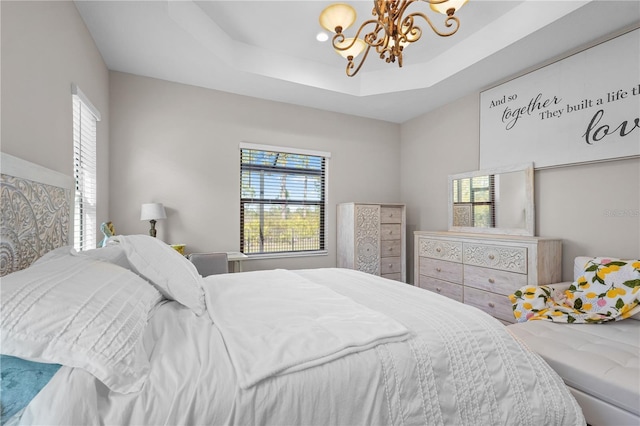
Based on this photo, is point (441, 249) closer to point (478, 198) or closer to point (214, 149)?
point (478, 198)

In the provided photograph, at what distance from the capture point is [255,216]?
12.6 ft

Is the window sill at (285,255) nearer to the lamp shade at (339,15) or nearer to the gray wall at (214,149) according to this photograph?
the gray wall at (214,149)

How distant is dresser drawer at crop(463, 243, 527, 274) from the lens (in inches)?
103

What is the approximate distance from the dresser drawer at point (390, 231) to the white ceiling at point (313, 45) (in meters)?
1.66

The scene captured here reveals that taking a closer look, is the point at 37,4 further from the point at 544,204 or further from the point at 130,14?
the point at 544,204

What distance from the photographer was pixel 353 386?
34.7 inches

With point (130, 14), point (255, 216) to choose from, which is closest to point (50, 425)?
point (130, 14)

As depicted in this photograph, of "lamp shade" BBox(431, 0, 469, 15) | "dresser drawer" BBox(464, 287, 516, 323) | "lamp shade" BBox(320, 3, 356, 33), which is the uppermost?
"lamp shade" BBox(320, 3, 356, 33)

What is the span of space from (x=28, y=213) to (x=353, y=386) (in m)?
1.57

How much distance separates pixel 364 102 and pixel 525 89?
177cm

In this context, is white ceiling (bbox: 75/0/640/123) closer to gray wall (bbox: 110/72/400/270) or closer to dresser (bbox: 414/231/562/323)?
gray wall (bbox: 110/72/400/270)

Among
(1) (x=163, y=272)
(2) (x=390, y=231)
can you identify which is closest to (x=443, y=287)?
(2) (x=390, y=231)

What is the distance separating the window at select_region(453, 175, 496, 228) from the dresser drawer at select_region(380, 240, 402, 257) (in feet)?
3.01

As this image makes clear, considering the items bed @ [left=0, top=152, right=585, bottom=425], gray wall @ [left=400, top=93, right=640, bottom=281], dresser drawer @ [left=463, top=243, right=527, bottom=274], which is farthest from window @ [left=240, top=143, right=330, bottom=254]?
bed @ [left=0, top=152, right=585, bottom=425]
